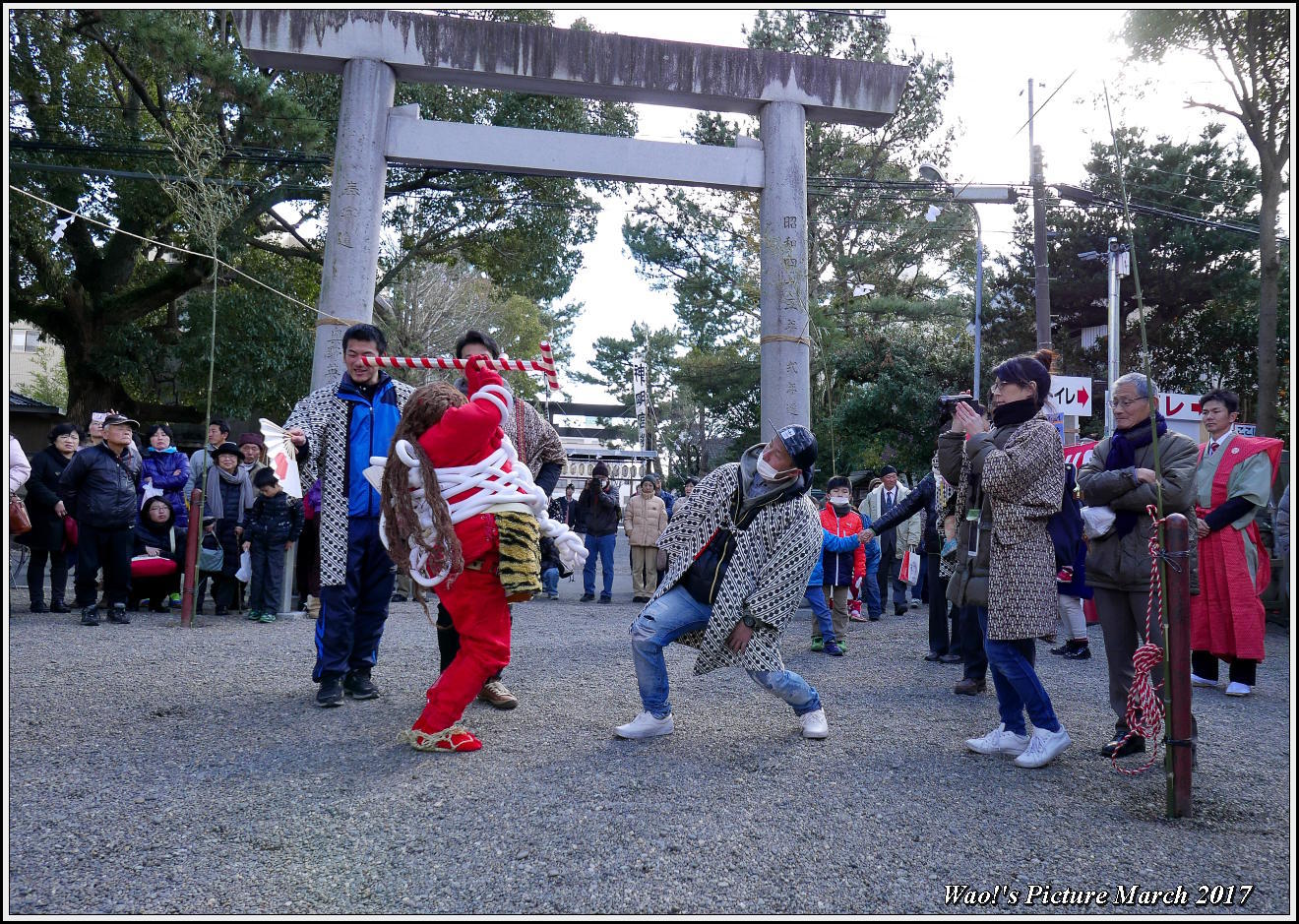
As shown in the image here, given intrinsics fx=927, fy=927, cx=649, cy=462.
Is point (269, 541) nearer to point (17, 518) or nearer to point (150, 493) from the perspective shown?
point (150, 493)

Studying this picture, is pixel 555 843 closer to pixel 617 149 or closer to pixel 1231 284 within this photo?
pixel 617 149

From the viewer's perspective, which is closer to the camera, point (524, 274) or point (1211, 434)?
point (1211, 434)

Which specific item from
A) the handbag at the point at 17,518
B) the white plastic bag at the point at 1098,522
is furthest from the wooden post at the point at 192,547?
the white plastic bag at the point at 1098,522

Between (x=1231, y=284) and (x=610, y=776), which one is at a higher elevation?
(x=1231, y=284)

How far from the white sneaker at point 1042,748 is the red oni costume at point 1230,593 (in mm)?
2347

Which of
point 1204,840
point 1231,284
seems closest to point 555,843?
point 1204,840

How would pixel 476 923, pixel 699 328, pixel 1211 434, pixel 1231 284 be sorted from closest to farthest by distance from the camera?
pixel 476 923
pixel 1211 434
pixel 1231 284
pixel 699 328

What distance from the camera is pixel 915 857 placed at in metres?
2.99

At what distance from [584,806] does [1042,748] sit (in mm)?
2044

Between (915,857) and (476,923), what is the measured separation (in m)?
1.41

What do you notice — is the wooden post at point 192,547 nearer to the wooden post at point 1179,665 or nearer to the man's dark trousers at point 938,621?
the man's dark trousers at point 938,621

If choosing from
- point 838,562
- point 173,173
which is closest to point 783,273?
point 838,562

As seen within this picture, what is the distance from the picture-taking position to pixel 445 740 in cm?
398

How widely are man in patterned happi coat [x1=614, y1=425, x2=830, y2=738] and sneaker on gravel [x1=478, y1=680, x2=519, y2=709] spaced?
75cm
